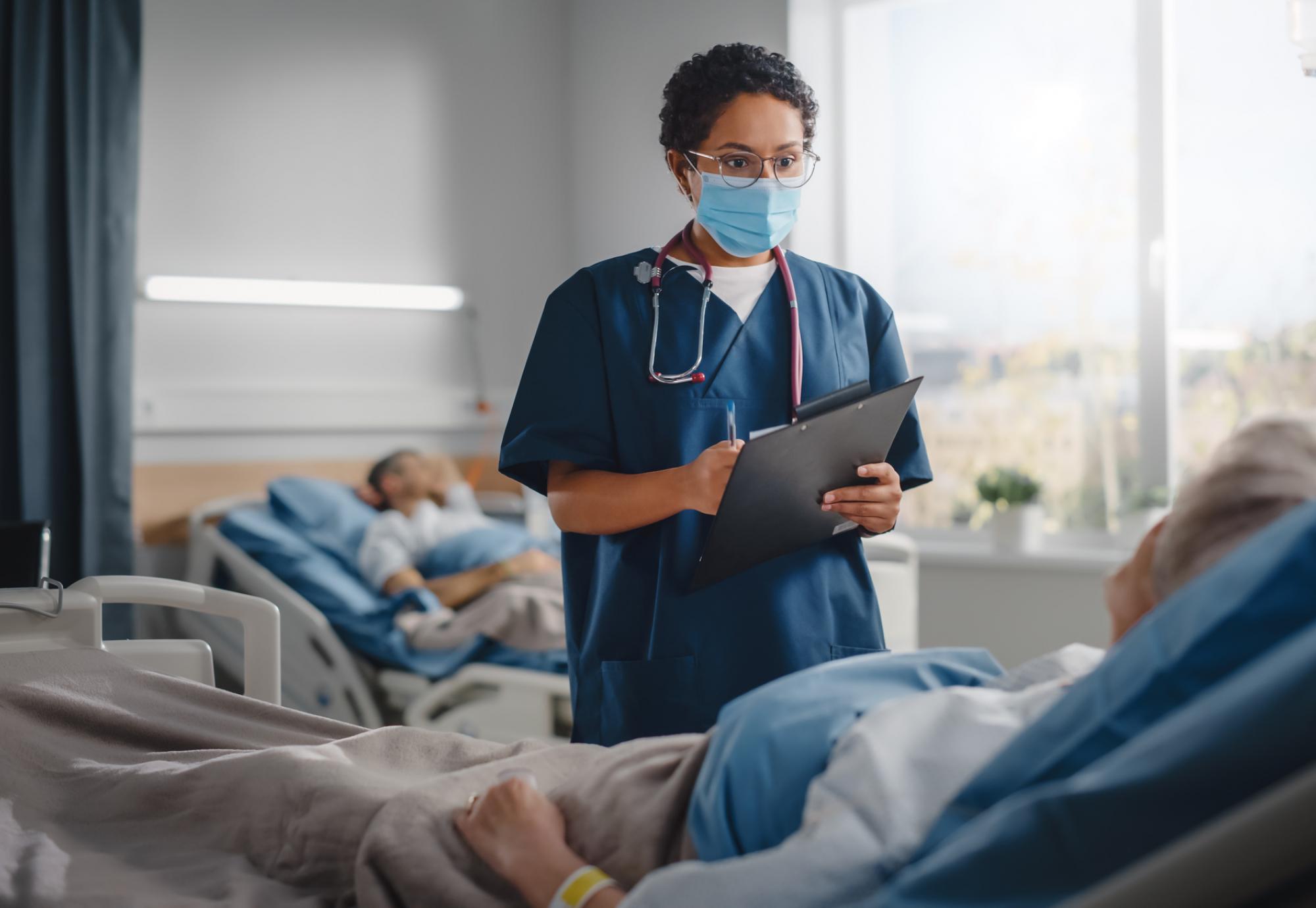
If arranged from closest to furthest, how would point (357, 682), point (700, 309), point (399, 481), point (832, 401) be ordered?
1. point (832, 401)
2. point (700, 309)
3. point (357, 682)
4. point (399, 481)

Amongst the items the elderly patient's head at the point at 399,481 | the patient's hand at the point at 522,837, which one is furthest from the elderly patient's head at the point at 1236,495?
the elderly patient's head at the point at 399,481

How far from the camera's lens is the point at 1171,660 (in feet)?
2.11

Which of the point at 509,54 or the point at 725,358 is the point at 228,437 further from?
the point at 725,358

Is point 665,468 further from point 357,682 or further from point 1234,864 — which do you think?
point 357,682

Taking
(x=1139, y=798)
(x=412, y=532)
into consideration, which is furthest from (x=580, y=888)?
(x=412, y=532)

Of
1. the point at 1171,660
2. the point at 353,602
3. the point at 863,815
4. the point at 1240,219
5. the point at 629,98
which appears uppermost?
the point at 629,98

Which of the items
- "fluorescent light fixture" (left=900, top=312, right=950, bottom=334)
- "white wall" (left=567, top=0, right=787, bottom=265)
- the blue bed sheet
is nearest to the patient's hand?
the blue bed sheet

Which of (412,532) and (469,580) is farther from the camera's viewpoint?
(412,532)

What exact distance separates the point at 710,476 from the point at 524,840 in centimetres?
45

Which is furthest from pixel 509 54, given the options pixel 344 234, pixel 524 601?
pixel 524 601

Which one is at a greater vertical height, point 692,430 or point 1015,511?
point 692,430

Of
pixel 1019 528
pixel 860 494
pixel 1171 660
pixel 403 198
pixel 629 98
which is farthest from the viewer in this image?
pixel 629 98

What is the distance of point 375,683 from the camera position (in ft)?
8.98

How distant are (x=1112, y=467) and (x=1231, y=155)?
860 mm
